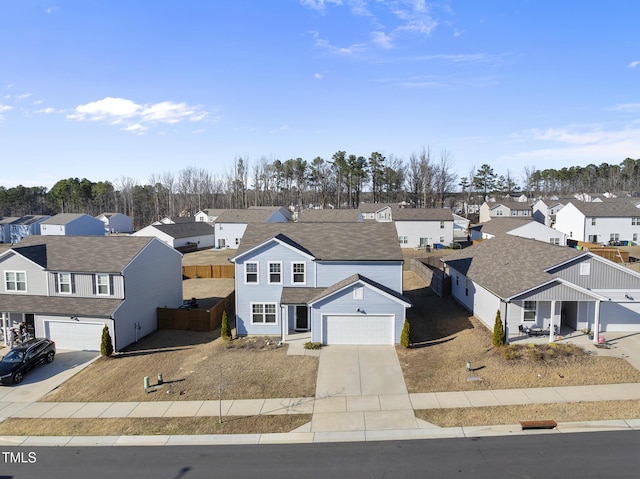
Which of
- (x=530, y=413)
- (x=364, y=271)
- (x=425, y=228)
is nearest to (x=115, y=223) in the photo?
(x=425, y=228)

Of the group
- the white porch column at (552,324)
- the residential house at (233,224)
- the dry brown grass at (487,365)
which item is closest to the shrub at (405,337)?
the dry brown grass at (487,365)

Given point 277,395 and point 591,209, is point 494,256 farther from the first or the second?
point 591,209

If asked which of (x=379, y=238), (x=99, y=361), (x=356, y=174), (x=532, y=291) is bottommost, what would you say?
(x=99, y=361)

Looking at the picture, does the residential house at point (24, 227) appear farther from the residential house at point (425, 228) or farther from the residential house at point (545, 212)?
the residential house at point (545, 212)

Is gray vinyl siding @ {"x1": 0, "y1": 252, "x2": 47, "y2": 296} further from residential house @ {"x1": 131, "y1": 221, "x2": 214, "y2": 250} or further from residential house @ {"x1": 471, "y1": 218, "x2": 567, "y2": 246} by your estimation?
residential house @ {"x1": 471, "y1": 218, "x2": 567, "y2": 246}

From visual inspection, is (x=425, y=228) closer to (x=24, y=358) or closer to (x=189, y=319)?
(x=189, y=319)

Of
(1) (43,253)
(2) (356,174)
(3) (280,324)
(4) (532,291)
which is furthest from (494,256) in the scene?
(2) (356,174)

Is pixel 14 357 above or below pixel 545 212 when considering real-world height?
below
